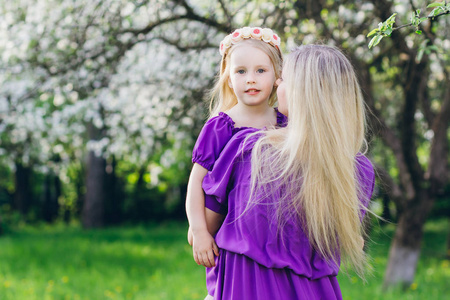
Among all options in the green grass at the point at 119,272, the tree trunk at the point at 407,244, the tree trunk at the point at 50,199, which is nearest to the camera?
the tree trunk at the point at 407,244

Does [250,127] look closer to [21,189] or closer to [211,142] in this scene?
[211,142]

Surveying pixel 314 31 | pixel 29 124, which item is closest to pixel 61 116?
pixel 29 124

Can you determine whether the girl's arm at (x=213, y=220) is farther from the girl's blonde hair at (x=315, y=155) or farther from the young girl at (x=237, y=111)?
the girl's blonde hair at (x=315, y=155)

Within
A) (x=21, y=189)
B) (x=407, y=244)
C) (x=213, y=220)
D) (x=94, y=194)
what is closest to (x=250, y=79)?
(x=213, y=220)

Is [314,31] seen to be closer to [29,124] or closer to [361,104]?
[361,104]

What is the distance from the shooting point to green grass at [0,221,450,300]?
536 cm

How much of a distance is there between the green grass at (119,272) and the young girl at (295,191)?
2133 mm

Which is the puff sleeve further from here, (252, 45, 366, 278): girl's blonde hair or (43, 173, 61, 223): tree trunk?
(43, 173, 61, 223): tree trunk

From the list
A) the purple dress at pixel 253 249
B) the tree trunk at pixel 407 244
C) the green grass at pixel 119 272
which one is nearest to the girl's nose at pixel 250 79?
Result: the purple dress at pixel 253 249

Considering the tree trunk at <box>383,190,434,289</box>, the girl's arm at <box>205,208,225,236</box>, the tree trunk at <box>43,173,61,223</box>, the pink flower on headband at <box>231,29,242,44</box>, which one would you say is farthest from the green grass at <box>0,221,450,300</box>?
the tree trunk at <box>43,173,61,223</box>

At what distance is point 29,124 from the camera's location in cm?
630

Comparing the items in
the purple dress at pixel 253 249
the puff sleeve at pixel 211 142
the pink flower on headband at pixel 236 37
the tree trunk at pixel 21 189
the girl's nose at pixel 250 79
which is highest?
the pink flower on headband at pixel 236 37

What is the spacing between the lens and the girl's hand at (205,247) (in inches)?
71.2

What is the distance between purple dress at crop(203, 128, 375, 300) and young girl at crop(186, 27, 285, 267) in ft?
0.18
